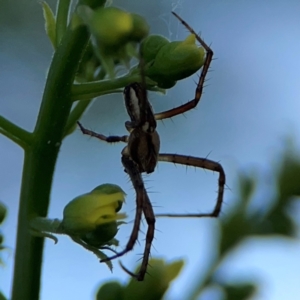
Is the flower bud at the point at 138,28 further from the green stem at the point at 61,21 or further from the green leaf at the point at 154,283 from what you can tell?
the green leaf at the point at 154,283

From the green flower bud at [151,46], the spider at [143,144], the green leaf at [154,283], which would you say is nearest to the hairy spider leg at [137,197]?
the spider at [143,144]

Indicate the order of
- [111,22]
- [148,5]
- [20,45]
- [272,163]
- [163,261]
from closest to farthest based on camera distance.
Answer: [111,22], [163,261], [272,163], [148,5], [20,45]

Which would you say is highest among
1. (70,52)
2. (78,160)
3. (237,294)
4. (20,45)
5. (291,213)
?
(20,45)

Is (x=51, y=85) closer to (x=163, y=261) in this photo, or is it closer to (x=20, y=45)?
(x=163, y=261)

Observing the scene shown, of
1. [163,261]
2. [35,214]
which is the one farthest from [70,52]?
[163,261]

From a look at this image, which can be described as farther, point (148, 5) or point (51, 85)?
point (148, 5)

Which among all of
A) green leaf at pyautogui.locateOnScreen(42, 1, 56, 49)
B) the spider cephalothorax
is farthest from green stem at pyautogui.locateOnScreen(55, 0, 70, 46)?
the spider cephalothorax

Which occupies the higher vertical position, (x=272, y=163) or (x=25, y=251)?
(x=272, y=163)

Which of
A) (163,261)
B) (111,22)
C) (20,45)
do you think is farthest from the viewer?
(20,45)
